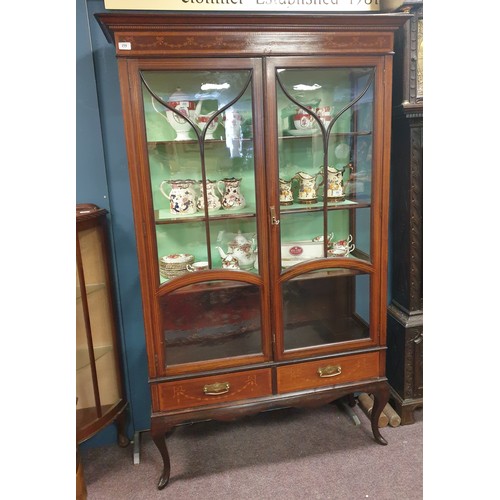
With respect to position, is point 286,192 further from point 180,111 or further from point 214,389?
point 214,389

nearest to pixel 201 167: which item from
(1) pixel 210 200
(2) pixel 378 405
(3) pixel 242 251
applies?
(1) pixel 210 200

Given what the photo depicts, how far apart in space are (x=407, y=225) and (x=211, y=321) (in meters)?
0.99

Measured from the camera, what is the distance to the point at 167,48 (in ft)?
4.48

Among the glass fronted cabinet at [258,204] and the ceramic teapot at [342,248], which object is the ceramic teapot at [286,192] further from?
the ceramic teapot at [342,248]

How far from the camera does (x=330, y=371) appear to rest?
1.69 m

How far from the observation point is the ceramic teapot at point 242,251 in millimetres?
1642

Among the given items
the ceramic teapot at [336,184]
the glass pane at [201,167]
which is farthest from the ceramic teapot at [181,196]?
the ceramic teapot at [336,184]

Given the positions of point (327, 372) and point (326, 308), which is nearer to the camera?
point (327, 372)

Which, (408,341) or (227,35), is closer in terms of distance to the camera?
(227,35)

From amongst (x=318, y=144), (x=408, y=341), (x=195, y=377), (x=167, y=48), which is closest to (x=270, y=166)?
(x=318, y=144)

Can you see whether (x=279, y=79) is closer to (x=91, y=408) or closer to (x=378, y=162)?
(x=378, y=162)

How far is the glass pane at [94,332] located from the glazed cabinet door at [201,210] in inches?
14.2

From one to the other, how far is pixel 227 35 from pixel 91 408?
1.58 m

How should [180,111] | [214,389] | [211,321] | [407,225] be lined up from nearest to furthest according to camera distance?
[180,111]
[214,389]
[211,321]
[407,225]
